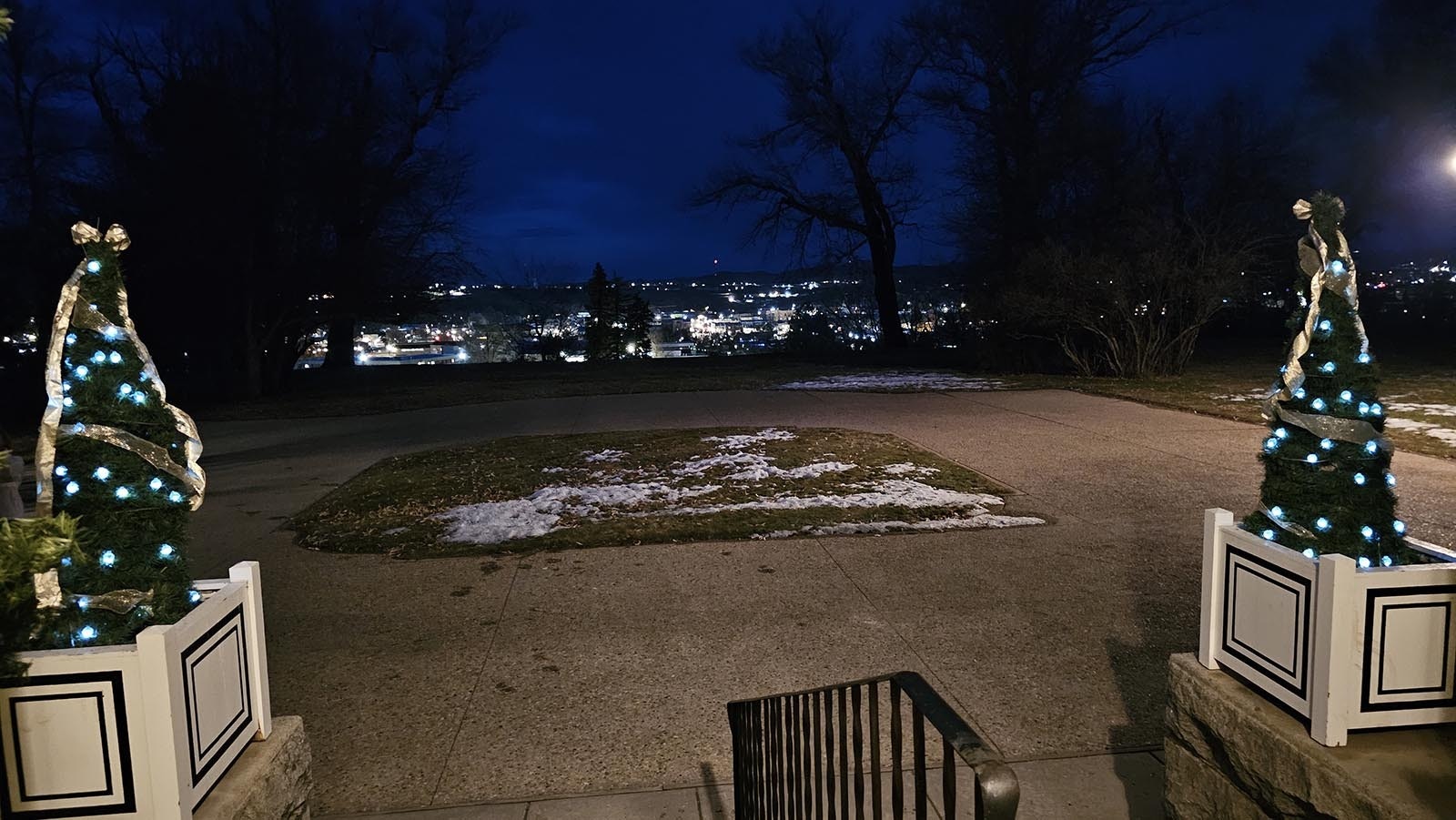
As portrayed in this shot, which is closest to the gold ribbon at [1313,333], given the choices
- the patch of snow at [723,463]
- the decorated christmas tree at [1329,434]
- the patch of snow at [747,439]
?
the decorated christmas tree at [1329,434]

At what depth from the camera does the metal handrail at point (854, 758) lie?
1.54 metres

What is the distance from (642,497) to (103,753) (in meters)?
6.62

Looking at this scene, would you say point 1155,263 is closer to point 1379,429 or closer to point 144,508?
point 1379,429

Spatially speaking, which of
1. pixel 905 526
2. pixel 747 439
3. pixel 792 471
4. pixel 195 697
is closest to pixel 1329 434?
pixel 195 697

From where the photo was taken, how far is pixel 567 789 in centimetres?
364

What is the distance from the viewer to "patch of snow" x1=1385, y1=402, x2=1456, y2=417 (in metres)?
13.5

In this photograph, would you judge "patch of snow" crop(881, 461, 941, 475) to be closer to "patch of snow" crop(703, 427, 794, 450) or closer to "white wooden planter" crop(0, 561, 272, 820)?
"patch of snow" crop(703, 427, 794, 450)

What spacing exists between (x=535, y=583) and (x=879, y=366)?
2212cm

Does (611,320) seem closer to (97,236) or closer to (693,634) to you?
(693,634)

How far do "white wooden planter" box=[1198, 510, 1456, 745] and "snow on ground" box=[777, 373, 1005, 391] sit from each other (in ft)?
55.0

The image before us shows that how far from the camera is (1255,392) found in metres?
16.6

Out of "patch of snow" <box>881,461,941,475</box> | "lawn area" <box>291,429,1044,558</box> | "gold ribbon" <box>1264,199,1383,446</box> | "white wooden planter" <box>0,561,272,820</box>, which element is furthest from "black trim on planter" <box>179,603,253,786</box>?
"patch of snow" <box>881,461,941,475</box>

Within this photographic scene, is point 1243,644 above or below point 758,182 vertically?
below

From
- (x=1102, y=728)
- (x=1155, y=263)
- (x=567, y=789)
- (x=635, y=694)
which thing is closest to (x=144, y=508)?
(x=567, y=789)
